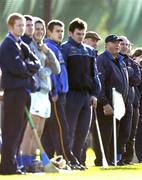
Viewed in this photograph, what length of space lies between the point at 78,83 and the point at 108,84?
179cm

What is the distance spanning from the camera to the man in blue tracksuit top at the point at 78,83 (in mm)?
15008

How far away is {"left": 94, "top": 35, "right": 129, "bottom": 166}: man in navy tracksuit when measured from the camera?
16656 millimetres

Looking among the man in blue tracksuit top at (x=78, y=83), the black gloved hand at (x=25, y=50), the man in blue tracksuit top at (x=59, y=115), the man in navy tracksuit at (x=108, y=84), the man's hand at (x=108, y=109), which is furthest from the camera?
the man in navy tracksuit at (x=108, y=84)

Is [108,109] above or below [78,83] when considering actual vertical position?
below

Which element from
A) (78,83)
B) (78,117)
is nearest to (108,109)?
(78,117)

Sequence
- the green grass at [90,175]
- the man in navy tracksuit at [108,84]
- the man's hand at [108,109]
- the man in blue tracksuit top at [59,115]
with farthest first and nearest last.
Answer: the man in navy tracksuit at [108,84] < the man's hand at [108,109] < the man in blue tracksuit top at [59,115] < the green grass at [90,175]

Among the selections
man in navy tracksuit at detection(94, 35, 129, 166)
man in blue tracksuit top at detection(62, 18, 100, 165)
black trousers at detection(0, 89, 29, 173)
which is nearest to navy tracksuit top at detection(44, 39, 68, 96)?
man in blue tracksuit top at detection(62, 18, 100, 165)

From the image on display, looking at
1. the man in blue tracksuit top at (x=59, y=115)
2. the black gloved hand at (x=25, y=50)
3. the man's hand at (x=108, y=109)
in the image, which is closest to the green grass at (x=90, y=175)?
the man in blue tracksuit top at (x=59, y=115)

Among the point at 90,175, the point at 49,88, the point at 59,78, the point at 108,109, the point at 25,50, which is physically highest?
the point at 25,50

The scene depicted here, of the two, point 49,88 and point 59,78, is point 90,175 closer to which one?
point 49,88

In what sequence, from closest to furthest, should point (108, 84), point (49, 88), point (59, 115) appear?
point (49, 88) < point (59, 115) < point (108, 84)

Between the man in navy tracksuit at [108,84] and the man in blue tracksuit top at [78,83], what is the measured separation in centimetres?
137

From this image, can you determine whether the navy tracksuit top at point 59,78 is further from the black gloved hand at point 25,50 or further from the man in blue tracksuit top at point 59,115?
the black gloved hand at point 25,50

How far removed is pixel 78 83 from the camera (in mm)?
15070
